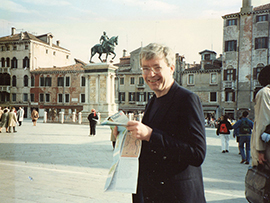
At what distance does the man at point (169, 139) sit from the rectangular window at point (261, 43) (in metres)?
32.7

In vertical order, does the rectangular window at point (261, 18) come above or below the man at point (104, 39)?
above

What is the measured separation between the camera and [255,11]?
3067 centimetres

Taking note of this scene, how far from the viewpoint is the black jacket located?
5.17ft

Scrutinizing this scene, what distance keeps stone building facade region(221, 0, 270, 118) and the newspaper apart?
103ft

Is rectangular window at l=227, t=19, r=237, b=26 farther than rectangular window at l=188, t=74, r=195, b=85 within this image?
No

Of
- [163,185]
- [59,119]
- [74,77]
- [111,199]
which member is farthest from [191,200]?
[74,77]

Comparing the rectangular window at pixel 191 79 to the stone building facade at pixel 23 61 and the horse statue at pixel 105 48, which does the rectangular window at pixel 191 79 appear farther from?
the stone building facade at pixel 23 61

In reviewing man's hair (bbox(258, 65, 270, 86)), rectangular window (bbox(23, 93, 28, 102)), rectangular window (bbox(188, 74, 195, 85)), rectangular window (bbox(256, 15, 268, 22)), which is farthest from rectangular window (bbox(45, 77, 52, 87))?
man's hair (bbox(258, 65, 270, 86))

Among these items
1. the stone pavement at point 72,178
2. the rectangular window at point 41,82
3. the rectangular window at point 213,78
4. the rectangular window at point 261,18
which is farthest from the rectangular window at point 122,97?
the stone pavement at point 72,178

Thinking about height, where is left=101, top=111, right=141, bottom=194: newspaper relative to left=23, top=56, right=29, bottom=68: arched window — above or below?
below

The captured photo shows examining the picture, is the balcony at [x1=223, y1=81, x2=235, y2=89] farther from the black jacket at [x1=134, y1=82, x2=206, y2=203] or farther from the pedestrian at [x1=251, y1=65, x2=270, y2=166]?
the black jacket at [x1=134, y1=82, x2=206, y2=203]

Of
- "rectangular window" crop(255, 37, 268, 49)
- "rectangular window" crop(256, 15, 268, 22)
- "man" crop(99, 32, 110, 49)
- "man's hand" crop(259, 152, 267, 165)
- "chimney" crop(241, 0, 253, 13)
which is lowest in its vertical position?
"man's hand" crop(259, 152, 267, 165)

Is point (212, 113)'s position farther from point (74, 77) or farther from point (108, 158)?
point (108, 158)

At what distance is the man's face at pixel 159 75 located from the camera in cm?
173
